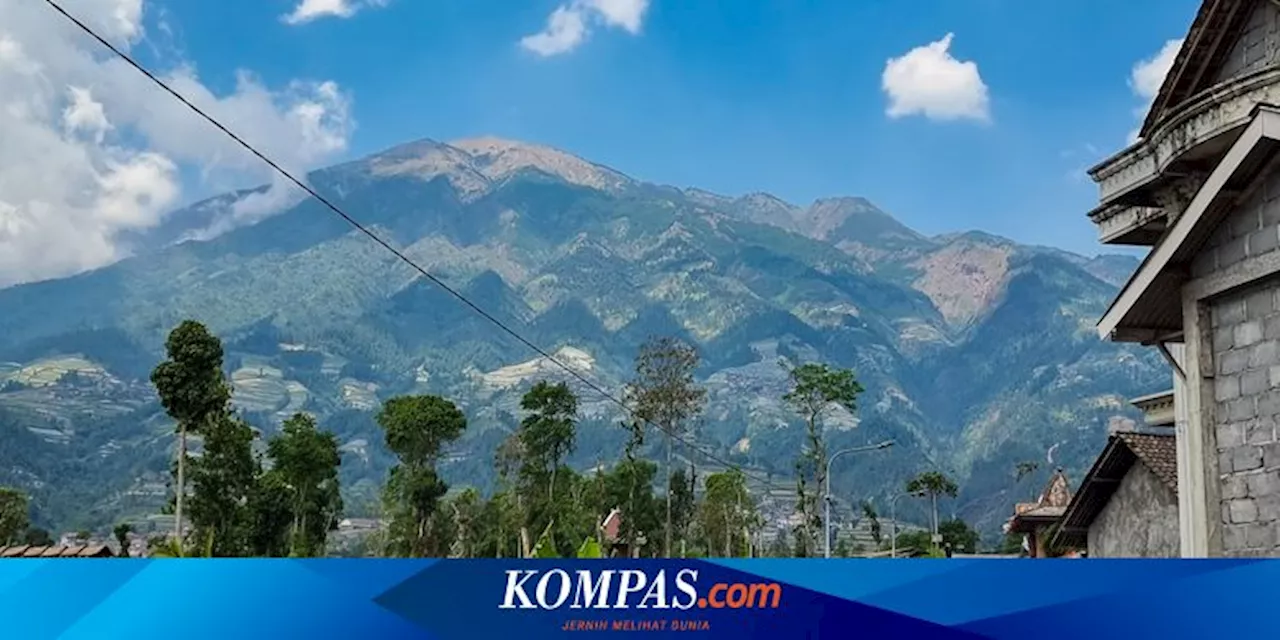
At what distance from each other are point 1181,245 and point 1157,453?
29.7 feet

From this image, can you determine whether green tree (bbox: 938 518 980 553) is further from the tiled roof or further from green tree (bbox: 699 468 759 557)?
the tiled roof

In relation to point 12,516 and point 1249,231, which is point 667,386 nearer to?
point 12,516

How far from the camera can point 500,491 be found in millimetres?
70188

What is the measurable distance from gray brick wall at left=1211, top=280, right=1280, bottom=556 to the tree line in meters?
35.5

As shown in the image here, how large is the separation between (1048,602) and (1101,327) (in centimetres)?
791

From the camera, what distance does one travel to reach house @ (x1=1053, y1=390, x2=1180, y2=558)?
19391mm

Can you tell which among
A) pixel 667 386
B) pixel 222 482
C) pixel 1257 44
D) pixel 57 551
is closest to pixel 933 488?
pixel 667 386

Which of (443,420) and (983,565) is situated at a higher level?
(443,420)

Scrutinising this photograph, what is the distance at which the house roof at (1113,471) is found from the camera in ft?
63.3

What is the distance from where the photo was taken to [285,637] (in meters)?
5.65

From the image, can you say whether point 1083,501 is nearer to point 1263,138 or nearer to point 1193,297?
point 1193,297

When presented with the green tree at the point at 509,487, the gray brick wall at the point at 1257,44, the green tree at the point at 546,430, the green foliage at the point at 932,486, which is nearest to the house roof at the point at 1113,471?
the gray brick wall at the point at 1257,44

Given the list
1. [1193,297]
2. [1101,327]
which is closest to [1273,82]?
[1193,297]

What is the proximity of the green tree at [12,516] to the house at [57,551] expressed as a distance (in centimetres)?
4182
